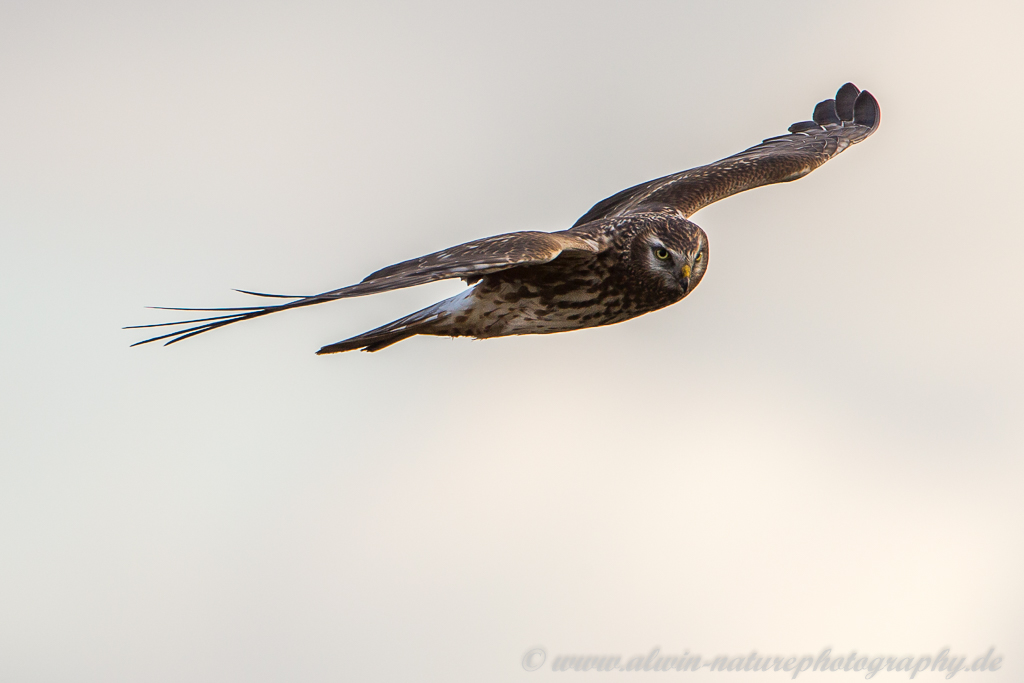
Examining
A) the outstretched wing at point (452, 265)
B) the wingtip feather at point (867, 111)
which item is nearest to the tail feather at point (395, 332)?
the outstretched wing at point (452, 265)

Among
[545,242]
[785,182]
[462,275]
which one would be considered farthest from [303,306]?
[785,182]

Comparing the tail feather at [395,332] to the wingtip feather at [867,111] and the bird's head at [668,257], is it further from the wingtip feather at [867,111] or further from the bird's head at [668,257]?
the wingtip feather at [867,111]

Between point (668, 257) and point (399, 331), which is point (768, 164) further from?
point (399, 331)

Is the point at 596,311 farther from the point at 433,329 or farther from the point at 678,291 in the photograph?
the point at 433,329

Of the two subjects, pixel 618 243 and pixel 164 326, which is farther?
pixel 618 243

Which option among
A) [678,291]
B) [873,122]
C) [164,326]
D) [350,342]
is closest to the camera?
[164,326]

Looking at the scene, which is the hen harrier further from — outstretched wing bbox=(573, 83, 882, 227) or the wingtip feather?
the wingtip feather
